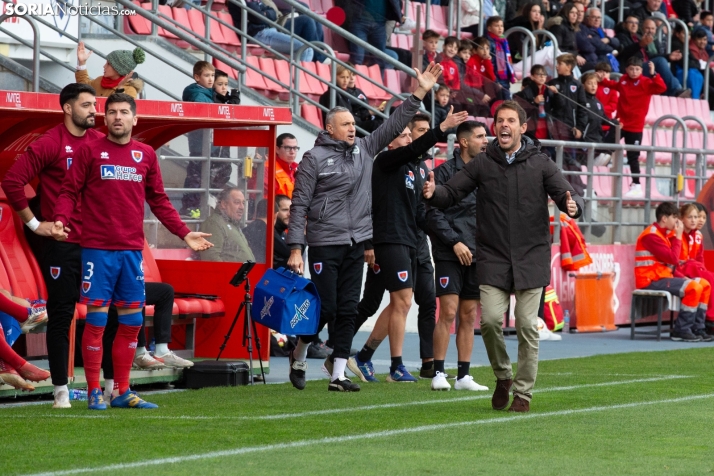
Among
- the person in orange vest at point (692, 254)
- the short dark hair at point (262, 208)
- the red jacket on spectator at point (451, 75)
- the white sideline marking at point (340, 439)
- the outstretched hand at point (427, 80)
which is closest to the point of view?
the white sideline marking at point (340, 439)

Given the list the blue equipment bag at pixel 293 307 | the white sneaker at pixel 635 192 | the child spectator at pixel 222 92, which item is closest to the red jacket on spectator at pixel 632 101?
the white sneaker at pixel 635 192

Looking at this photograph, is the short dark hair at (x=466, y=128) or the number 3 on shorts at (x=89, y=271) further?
the short dark hair at (x=466, y=128)

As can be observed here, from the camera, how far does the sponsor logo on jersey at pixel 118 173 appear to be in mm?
8617

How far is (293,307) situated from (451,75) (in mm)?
8459

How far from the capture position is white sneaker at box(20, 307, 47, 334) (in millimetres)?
9516

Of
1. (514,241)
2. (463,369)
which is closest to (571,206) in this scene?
(514,241)

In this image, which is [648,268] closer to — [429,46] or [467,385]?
[429,46]

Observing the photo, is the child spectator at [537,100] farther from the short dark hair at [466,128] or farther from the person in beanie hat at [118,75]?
the short dark hair at [466,128]

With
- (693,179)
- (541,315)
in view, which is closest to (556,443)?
(541,315)

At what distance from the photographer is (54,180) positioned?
9.14 meters

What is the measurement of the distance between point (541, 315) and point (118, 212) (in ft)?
29.2

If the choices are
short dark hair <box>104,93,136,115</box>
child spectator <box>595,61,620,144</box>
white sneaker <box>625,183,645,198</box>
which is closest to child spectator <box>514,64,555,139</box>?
white sneaker <box>625,183,645,198</box>

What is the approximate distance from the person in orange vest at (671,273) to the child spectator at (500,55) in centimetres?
356

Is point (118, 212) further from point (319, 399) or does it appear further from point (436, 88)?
point (436, 88)
